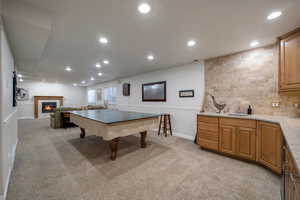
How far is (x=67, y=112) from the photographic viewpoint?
5.34 m

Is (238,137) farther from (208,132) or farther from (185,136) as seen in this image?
(185,136)

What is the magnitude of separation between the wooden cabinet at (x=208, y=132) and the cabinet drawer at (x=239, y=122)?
0.15 metres

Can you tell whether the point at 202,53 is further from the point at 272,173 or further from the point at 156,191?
the point at 156,191

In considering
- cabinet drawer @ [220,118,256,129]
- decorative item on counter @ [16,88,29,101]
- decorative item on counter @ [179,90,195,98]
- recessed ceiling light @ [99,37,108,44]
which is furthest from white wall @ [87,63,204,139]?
decorative item on counter @ [16,88,29,101]

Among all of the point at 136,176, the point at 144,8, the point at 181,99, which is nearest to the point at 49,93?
the point at 181,99

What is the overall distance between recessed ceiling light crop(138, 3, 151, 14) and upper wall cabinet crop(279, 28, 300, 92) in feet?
8.04

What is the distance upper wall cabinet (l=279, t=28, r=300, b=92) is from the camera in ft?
6.62

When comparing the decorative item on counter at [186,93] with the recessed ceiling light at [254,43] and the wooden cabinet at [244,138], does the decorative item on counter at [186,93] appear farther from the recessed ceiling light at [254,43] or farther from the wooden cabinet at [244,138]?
the recessed ceiling light at [254,43]

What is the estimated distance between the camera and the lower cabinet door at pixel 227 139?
8.51 feet

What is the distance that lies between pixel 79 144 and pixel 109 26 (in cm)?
307

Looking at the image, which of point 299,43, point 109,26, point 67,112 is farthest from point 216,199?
point 67,112

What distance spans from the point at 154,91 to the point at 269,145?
3.68 m

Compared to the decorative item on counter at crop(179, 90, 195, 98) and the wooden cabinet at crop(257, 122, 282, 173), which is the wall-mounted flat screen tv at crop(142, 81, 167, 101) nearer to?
the decorative item on counter at crop(179, 90, 195, 98)

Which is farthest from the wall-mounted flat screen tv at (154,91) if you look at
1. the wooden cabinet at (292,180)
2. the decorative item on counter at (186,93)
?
the wooden cabinet at (292,180)
